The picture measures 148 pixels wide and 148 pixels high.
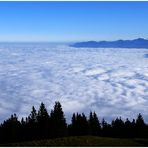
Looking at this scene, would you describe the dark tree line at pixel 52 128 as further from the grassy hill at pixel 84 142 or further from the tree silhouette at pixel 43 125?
the grassy hill at pixel 84 142

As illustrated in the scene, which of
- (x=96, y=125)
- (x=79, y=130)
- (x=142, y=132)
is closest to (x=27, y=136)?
(x=79, y=130)

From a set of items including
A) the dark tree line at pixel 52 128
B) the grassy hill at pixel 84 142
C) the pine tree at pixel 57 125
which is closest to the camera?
the grassy hill at pixel 84 142

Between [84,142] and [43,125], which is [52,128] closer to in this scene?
[43,125]

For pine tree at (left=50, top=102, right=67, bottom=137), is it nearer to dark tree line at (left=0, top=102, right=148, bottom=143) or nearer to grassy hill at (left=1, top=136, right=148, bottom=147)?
dark tree line at (left=0, top=102, right=148, bottom=143)

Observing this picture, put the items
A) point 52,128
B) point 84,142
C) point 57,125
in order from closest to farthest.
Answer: point 84,142 < point 52,128 < point 57,125

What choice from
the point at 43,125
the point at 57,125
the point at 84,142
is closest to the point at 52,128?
the point at 57,125

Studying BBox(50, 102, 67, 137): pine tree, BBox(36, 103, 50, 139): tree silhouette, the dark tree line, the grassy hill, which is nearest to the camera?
the grassy hill

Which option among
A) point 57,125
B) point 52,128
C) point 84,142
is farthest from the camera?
point 57,125

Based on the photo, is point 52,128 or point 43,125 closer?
point 52,128

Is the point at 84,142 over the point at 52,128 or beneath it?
over

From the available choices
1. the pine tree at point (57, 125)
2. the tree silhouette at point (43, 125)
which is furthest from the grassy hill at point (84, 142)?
the tree silhouette at point (43, 125)

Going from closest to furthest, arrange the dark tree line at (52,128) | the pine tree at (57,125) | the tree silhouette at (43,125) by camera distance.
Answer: the pine tree at (57,125)
the tree silhouette at (43,125)
the dark tree line at (52,128)

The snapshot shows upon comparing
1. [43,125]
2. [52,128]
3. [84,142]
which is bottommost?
[52,128]

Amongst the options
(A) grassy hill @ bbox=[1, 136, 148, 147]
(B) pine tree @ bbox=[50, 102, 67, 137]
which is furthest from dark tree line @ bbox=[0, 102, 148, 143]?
(A) grassy hill @ bbox=[1, 136, 148, 147]
